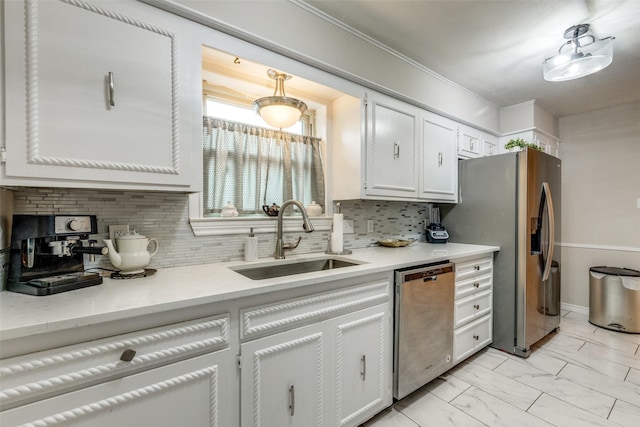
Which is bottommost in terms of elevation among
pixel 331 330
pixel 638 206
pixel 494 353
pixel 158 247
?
pixel 494 353

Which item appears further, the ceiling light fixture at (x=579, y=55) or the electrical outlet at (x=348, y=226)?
the electrical outlet at (x=348, y=226)

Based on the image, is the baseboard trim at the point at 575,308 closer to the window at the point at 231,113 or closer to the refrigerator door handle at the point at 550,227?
the refrigerator door handle at the point at 550,227

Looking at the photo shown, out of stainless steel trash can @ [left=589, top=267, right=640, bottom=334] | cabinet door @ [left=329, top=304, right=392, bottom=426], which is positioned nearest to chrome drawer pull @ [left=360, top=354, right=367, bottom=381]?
cabinet door @ [left=329, top=304, right=392, bottom=426]

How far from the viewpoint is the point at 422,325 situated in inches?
70.6

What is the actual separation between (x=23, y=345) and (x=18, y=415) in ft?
0.59

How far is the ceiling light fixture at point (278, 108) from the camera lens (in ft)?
5.68

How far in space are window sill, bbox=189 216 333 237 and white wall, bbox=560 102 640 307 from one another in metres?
3.54

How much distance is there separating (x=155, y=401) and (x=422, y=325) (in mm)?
1481

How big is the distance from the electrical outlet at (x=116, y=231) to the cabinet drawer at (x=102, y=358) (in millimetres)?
646

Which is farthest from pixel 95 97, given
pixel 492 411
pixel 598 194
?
pixel 598 194

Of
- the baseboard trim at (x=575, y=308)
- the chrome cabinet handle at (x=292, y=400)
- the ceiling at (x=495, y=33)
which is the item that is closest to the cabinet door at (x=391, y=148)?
the ceiling at (x=495, y=33)

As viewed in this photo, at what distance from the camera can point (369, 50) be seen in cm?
202

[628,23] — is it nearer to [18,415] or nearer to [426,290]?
[426,290]

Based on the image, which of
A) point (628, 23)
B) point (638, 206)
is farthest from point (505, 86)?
point (638, 206)
